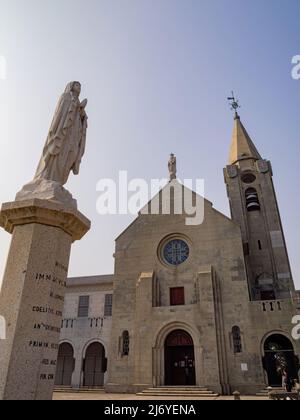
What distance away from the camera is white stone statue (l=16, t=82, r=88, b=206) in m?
5.92

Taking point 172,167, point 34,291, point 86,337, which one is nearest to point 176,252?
point 172,167

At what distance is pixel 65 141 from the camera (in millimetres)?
6602

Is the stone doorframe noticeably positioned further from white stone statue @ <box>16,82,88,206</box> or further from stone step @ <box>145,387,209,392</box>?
white stone statue @ <box>16,82,88,206</box>

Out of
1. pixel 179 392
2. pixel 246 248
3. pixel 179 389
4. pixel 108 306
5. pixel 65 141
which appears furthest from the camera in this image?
pixel 108 306

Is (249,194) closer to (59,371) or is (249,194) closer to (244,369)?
(244,369)

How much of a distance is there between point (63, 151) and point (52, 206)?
1559 mm

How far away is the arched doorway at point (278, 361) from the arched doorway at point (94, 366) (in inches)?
543

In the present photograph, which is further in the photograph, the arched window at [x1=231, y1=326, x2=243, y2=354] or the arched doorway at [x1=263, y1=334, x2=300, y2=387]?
the arched window at [x1=231, y1=326, x2=243, y2=354]

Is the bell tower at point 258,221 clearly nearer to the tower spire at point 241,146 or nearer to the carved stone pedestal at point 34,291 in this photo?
the tower spire at point 241,146

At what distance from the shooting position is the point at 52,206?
5516 millimetres

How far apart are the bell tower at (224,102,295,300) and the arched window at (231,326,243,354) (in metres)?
4.56

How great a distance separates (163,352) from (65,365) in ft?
39.5

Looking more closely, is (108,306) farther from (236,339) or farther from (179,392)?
(236,339)

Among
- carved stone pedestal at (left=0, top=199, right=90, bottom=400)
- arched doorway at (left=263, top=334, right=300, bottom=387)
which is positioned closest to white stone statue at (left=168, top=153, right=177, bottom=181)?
arched doorway at (left=263, top=334, right=300, bottom=387)
